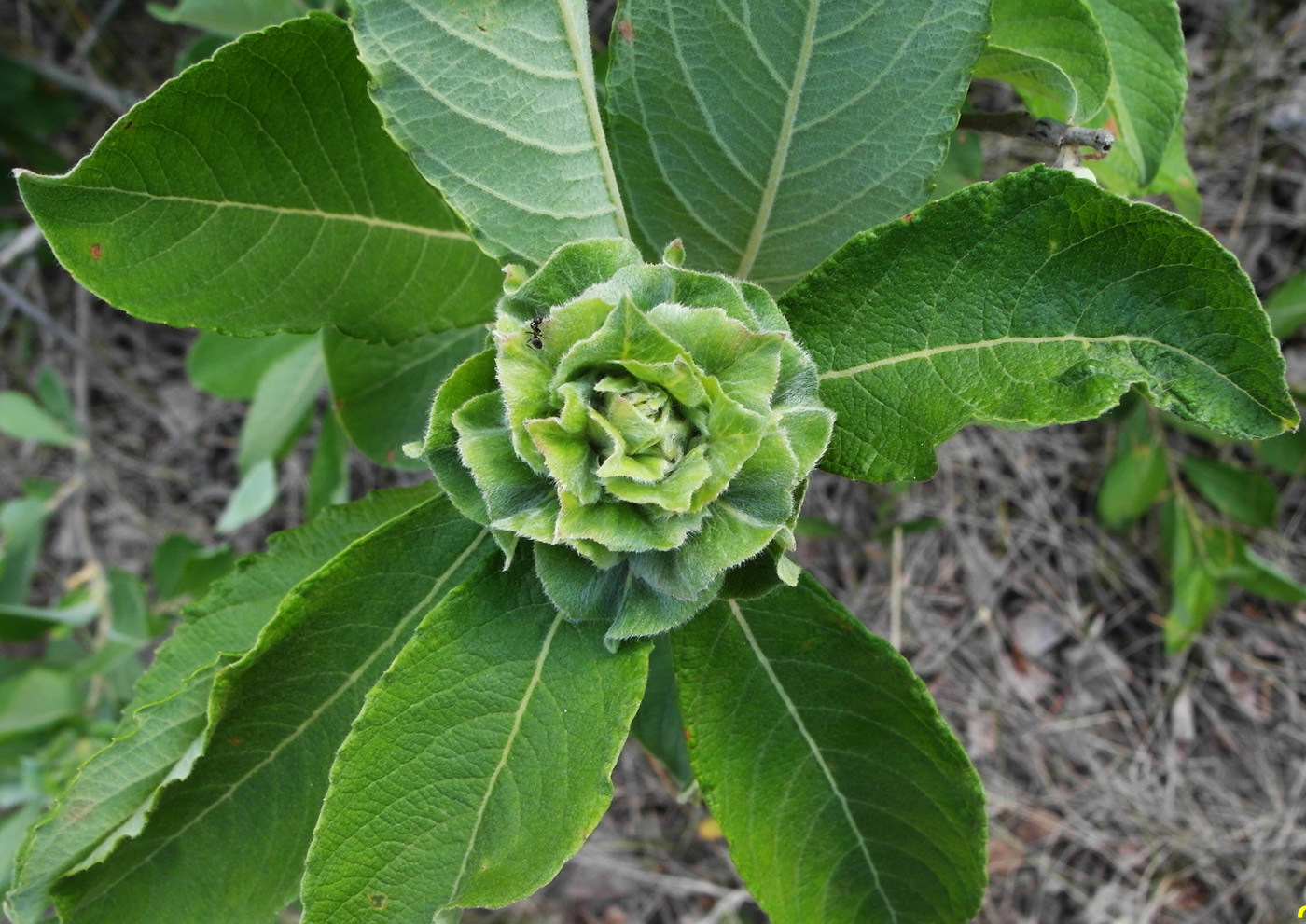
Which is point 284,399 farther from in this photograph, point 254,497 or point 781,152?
point 781,152

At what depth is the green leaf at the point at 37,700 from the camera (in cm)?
262

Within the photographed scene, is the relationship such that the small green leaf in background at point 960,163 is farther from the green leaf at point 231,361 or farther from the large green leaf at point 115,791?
the green leaf at point 231,361

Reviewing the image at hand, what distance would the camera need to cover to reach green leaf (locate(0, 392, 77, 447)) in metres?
3.01

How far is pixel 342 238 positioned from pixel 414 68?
335 millimetres

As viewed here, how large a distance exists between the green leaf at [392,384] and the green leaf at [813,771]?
793mm

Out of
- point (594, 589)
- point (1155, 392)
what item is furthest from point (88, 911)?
point (1155, 392)

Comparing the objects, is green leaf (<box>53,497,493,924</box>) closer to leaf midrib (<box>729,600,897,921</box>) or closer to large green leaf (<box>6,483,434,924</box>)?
large green leaf (<box>6,483,434,924</box>)

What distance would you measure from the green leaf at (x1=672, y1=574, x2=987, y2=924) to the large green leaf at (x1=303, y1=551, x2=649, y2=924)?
0.69 feet

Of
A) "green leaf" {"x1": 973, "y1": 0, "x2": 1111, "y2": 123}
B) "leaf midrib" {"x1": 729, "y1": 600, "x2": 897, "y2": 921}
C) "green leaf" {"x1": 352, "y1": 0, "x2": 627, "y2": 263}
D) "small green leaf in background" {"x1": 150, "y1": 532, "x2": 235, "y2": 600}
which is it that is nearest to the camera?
"green leaf" {"x1": 352, "y1": 0, "x2": 627, "y2": 263}

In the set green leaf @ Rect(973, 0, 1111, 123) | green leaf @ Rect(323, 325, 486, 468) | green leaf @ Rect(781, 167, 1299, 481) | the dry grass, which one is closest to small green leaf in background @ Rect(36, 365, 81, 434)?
the dry grass

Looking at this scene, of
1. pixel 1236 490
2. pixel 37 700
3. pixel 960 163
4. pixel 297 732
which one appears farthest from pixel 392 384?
pixel 1236 490

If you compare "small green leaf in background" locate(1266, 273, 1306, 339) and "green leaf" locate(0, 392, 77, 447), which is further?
"green leaf" locate(0, 392, 77, 447)

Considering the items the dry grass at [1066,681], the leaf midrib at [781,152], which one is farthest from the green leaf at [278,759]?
the dry grass at [1066,681]

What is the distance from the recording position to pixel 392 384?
1.79 meters
